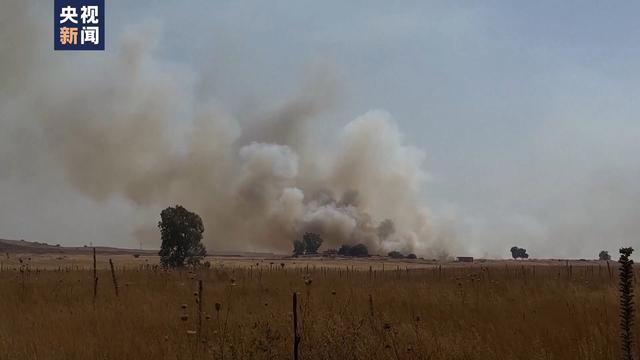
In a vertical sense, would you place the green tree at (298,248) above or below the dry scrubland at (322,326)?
below

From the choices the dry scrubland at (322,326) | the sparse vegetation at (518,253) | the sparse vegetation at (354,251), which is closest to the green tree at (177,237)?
the dry scrubland at (322,326)

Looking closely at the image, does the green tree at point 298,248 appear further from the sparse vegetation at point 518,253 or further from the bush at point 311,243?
the sparse vegetation at point 518,253

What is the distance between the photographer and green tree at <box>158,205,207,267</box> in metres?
40.2

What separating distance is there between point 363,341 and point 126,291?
852cm

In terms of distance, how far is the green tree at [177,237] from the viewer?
1582 inches

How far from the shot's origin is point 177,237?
132 ft

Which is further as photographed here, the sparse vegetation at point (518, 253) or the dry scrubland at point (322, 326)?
the sparse vegetation at point (518, 253)

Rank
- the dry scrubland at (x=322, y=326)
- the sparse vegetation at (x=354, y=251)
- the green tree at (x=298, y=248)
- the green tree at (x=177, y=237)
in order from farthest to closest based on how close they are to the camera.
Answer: the green tree at (x=298, y=248) < the sparse vegetation at (x=354, y=251) < the green tree at (x=177, y=237) < the dry scrubland at (x=322, y=326)

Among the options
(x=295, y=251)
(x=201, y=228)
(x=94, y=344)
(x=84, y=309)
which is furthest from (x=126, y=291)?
(x=295, y=251)

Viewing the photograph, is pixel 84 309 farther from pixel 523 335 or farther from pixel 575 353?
pixel 575 353

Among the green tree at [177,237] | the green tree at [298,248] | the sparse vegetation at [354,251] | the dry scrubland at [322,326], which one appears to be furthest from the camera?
the green tree at [298,248]

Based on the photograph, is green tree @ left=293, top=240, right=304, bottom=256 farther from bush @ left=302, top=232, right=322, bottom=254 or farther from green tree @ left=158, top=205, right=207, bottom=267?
green tree @ left=158, top=205, right=207, bottom=267

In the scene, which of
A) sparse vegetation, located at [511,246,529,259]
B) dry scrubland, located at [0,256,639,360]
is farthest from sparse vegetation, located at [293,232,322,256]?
dry scrubland, located at [0,256,639,360]

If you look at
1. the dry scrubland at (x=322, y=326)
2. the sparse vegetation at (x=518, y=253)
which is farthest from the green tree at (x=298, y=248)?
the dry scrubland at (x=322, y=326)
